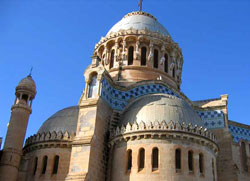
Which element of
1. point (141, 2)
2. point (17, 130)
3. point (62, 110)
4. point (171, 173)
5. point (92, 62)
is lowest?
point (171, 173)

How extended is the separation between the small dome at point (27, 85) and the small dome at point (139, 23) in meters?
8.56

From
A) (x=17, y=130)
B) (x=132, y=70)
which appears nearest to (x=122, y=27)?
(x=132, y=70)

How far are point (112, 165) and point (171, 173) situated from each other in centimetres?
374

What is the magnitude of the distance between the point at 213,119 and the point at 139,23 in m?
11.0

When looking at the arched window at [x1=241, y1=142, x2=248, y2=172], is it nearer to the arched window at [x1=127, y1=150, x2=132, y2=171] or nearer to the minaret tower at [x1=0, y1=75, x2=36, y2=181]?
the arched window at [x1=127, y1=150, x2=132, y2=171]

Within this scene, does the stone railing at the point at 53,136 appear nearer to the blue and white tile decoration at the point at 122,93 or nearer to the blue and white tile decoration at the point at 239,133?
the blue and white tile decoration at the point at 122,93

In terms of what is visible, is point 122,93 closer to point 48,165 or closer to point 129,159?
point 129,159

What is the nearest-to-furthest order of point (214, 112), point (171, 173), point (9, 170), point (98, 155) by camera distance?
1. point (171, 173)
2. point (98, 155)
3. point (9, 170)
4. point (214, 112)

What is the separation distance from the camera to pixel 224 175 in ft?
74.3

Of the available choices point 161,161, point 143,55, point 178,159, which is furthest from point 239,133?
point 161,161

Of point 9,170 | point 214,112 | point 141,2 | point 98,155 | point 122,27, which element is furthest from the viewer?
point 141,2

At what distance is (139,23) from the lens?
2956cm

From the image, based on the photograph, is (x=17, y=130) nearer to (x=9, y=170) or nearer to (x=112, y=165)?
(x=9, y=170)

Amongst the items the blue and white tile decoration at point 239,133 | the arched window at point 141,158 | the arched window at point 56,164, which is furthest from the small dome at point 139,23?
the arched window at point 141,158
